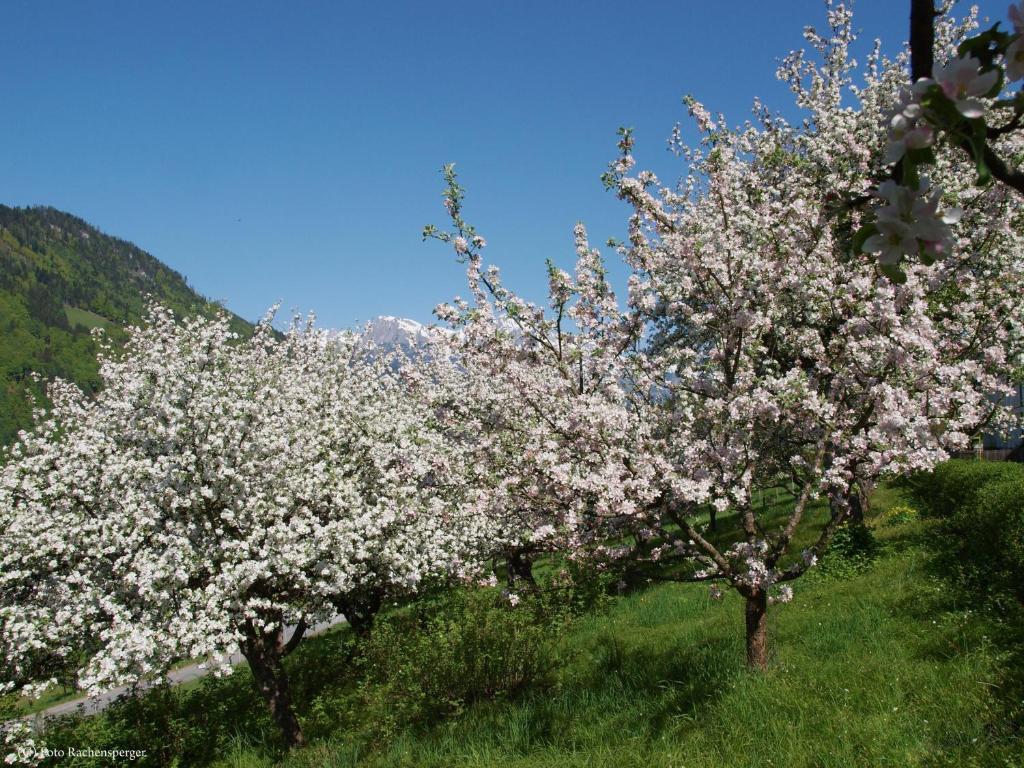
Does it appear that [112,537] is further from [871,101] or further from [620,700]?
[871,101]

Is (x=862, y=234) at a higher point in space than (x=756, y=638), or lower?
higher

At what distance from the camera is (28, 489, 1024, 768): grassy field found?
606cm

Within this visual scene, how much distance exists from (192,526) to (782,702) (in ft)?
28.8

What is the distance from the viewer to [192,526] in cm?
989

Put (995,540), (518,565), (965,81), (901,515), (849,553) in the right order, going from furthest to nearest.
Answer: (518,565) → (901,515) → (849,553) → (995,540) → (965,81)

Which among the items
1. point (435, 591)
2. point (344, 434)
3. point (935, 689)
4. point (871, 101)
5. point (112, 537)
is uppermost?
point (871, 101)

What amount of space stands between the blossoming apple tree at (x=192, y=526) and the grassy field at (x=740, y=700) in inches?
84.8

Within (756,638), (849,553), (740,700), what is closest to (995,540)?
(849,553)

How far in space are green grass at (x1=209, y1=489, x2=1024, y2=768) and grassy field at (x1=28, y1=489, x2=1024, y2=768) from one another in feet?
0.08

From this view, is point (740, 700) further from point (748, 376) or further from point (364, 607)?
point (364, 607)

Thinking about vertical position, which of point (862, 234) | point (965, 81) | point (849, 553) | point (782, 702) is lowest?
point (782, 702)

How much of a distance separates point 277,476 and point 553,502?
594 centimetres

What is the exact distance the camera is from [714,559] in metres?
7.38

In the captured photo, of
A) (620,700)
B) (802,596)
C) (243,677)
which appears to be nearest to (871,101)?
(802,596)
